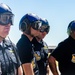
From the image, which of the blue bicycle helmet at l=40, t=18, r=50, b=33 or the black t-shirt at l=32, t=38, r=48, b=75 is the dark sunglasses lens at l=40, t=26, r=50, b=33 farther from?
the black t-shirt at l=32, t=38, r=48, b=75

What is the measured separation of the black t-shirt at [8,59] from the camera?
11.3 feet

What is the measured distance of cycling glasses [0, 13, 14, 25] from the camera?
11.8ft

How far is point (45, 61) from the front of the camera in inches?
198

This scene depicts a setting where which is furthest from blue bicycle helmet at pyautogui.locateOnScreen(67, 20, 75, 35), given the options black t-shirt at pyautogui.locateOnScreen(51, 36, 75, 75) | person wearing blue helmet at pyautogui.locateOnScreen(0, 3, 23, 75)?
person wearing blue helmet at pyautogui.locateOnScreen(0, 3, 23, 75)

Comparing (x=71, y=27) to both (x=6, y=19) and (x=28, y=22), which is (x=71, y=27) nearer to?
(x=28, y=22)

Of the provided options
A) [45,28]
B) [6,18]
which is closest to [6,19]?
[6,18]

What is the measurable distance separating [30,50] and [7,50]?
0.51m

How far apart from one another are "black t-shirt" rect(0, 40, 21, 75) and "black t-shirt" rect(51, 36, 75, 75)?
48.8 inches

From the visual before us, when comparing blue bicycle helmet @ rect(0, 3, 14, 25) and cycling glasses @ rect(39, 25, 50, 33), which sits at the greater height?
blue bicycle helmet @ rect(0, 3, 14, 25)

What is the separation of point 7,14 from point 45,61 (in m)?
1.67

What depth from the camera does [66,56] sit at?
4703mm

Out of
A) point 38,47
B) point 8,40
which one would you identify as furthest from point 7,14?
point 38,47

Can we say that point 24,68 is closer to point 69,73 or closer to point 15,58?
point 15,58

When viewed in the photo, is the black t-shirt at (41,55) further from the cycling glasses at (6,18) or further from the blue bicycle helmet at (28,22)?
the cycling glasses at (6,18)
